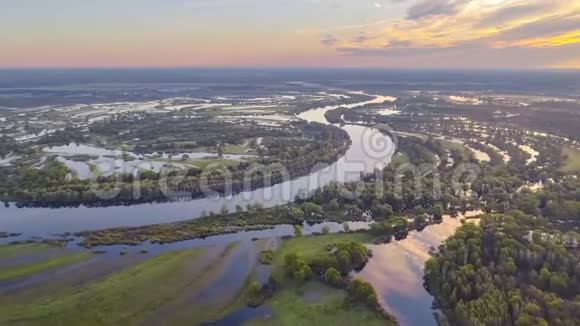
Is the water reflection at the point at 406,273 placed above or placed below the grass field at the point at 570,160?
below

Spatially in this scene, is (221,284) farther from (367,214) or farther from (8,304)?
(367,214)

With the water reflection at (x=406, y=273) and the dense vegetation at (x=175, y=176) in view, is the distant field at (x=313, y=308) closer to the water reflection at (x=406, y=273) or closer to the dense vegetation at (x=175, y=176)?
the water reflection at (x=406, y=273)

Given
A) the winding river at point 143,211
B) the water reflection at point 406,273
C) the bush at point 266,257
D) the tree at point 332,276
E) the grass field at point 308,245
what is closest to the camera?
the water reflection at point 406,273

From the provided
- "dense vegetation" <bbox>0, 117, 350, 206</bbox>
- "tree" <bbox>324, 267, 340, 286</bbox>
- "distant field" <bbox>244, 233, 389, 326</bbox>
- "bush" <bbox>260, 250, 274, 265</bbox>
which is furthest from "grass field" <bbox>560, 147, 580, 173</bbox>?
"distant field" <bbox>244, 233, 389, 326</bbox>

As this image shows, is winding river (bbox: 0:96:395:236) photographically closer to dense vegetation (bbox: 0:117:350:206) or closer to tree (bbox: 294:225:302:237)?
dense vegetation (bbox: 0:117:350:206)

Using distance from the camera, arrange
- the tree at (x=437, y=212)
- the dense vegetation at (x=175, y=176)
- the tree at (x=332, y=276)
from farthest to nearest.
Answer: the dense vegetation at (x=175, y=176) → the tree at (x=437, y=212) → the tree at (x=332, y=276)

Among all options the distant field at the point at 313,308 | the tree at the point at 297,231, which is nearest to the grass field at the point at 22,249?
the distant field at the point at 313,308
